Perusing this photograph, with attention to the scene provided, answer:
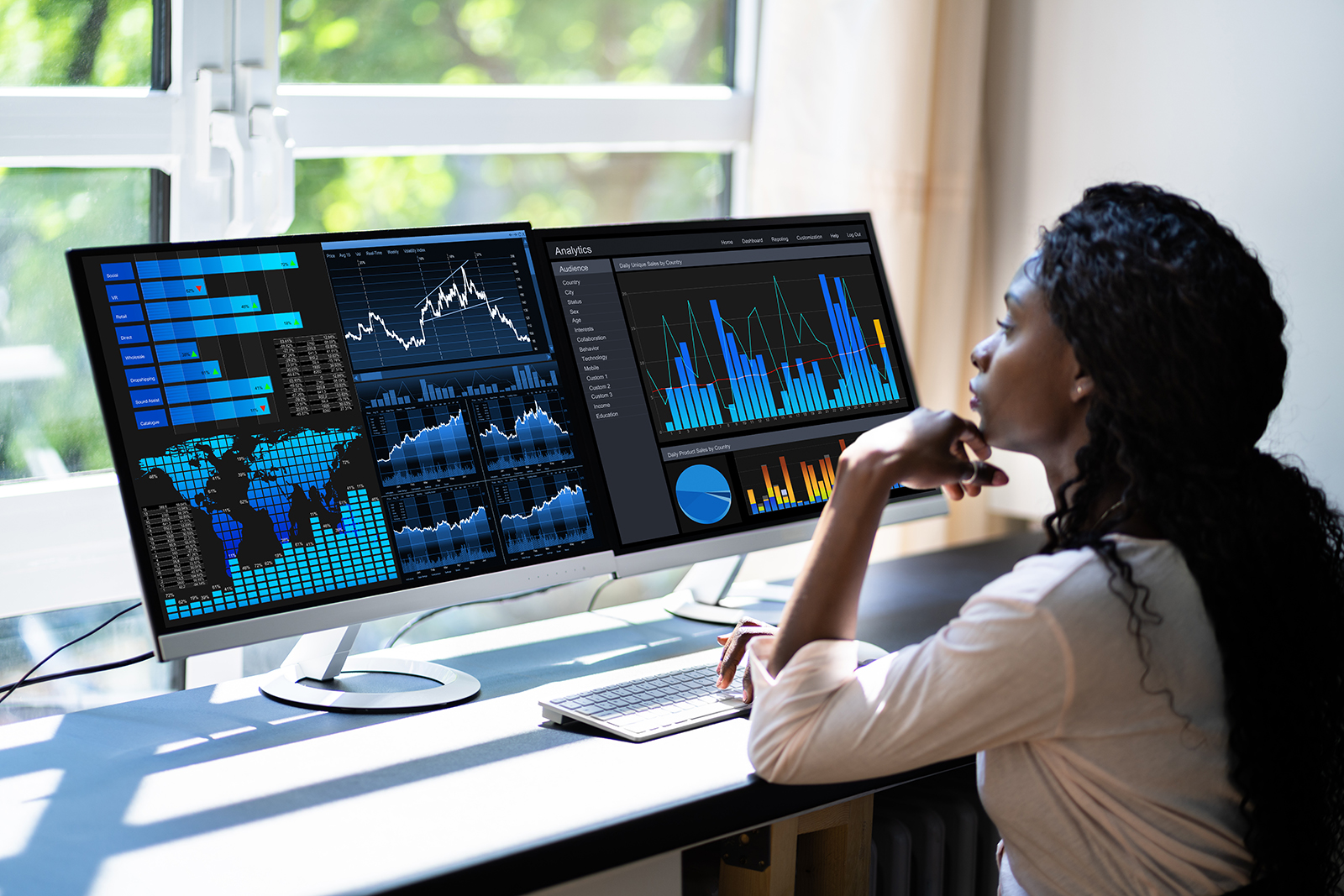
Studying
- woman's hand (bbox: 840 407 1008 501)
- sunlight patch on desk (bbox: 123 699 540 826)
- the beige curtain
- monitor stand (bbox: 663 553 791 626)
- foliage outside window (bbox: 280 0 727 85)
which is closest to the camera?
sunlight patch on desk (bbox: 123 699 540 826)

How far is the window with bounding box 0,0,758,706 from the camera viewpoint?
1596mm

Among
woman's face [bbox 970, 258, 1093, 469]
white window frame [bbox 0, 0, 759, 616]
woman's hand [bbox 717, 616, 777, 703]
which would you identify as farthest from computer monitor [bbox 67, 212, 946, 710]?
woman's face [bbox 970, 258, 1093, 469]

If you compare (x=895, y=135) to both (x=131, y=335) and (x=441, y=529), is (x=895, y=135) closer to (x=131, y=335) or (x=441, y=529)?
(x=441, y=529)

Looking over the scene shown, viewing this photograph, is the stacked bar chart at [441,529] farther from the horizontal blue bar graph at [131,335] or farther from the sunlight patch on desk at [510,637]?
the horizontal blue bar graph at [131,335]

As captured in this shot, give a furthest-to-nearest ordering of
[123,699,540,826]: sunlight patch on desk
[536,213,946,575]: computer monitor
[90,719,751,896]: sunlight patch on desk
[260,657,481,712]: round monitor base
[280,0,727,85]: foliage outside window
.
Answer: [280,0,727,85]: foliage outside window
[536,213,946,575]: computer monitor
[260,657,481,712]: round monitor base
[123,699,540,826]: sunlight patch on desk
[90,719,751,896]: sunlight patch on desk

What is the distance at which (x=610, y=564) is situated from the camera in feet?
4.93

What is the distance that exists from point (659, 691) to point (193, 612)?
501 millimetres

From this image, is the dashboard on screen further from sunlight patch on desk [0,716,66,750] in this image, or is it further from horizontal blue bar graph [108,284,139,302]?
sunlight patch on desk [0,716,66,750]

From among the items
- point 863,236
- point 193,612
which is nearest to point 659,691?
point 193,612

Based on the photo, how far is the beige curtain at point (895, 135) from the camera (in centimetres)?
208

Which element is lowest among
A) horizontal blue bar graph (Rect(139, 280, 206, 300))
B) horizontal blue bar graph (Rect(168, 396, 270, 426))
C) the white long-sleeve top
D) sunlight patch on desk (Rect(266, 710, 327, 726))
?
the white long-sleeve top

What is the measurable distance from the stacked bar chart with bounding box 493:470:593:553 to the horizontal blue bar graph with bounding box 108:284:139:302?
0.44 m

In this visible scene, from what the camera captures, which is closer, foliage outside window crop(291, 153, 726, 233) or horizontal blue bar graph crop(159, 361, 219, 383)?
horizontal blue bar graph crop(159, 361, 219, 383)

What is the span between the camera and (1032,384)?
1179 millimetres
